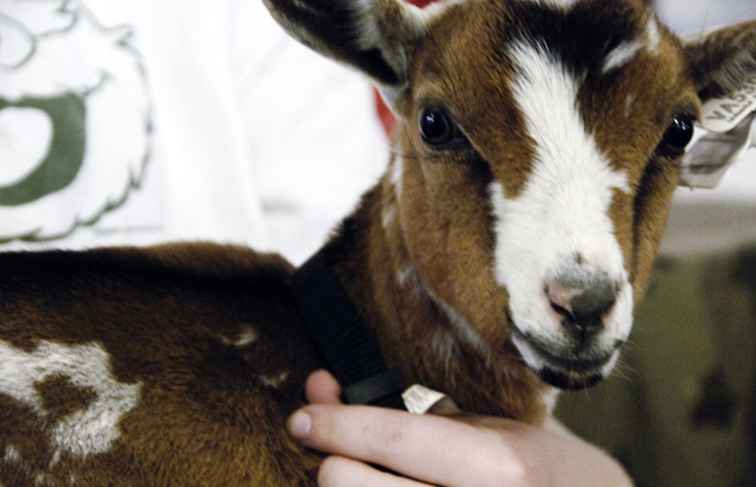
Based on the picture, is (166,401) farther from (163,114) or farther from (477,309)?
(163,114)

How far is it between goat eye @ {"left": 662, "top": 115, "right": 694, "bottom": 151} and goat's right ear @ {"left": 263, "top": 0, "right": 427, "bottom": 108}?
1.25ft

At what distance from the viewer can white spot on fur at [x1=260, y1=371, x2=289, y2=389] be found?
1136 millimetres

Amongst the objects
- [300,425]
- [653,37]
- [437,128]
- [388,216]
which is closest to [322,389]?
[300,425]

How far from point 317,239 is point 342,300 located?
625 mm

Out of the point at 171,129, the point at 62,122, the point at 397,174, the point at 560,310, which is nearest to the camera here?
the point at 560,310

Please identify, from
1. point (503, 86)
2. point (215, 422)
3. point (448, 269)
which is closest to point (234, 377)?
point (215, 422)

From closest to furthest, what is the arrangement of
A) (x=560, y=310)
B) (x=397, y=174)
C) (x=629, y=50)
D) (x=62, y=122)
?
(x=560, y=310) → (x=629, y=50) → (x=397, y=174) → (x=62, y=122)

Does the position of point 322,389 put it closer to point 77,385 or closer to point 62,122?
point 77,385

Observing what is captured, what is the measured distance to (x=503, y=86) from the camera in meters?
0.99

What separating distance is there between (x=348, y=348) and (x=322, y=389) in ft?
0.24

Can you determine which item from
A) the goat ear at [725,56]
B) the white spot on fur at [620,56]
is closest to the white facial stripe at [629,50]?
the white spot on fur at [620,56]

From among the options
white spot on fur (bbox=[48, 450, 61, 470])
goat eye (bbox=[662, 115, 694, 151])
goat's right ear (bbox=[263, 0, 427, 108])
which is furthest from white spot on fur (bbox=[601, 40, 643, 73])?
white spot on fur (bbox=[48, 450, 61, 470])

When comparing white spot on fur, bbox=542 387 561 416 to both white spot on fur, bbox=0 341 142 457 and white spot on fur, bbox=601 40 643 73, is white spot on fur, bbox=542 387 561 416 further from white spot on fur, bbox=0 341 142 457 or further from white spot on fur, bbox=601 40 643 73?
white spot on fur, bbox=0 341 142 457

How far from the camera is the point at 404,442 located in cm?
109
